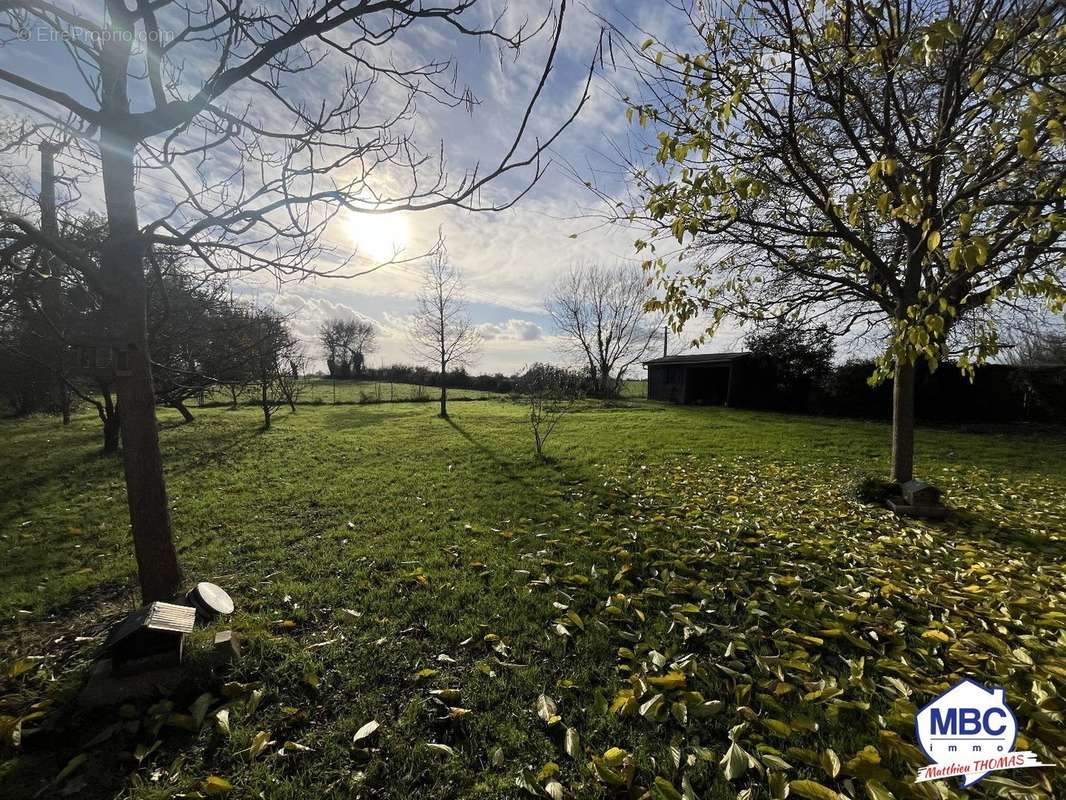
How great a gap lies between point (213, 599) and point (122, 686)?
28.4 inches

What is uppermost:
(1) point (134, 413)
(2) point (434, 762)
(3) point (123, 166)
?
(3) point (123, 166)

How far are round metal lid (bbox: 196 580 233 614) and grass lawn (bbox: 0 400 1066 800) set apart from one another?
197 millimetres

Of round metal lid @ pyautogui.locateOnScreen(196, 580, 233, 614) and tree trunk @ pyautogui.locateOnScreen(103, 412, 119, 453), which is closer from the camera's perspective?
round metal lid @ pyautogui.locateOnScreen(196, 580, 233, 614)

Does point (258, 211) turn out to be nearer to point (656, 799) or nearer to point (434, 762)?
point (434, 762)

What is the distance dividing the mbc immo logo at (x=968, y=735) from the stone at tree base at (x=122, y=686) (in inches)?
161

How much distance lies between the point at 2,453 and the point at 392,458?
8.81 meters

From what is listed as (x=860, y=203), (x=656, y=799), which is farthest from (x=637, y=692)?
(x=860, y=203)

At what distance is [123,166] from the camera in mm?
2932

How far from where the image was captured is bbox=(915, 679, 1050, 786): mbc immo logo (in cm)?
194

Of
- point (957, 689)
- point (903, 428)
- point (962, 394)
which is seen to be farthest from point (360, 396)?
point (962, 394)

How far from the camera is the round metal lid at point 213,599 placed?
10.0ft

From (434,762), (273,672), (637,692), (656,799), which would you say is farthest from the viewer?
(273,672)

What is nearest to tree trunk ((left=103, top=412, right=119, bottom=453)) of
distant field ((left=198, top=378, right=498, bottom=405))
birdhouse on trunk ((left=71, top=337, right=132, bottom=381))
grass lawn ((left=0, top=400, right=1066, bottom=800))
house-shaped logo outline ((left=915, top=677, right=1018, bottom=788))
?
grass lawn ((left=0, top=400, right=1066, bottom=800))

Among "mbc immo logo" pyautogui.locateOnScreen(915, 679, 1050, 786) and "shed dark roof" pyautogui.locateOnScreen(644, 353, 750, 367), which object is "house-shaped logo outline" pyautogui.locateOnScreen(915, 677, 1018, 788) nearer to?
"mbc immo logo" pyautogui.locateOnScreen(915, 679, 1050, 786)
